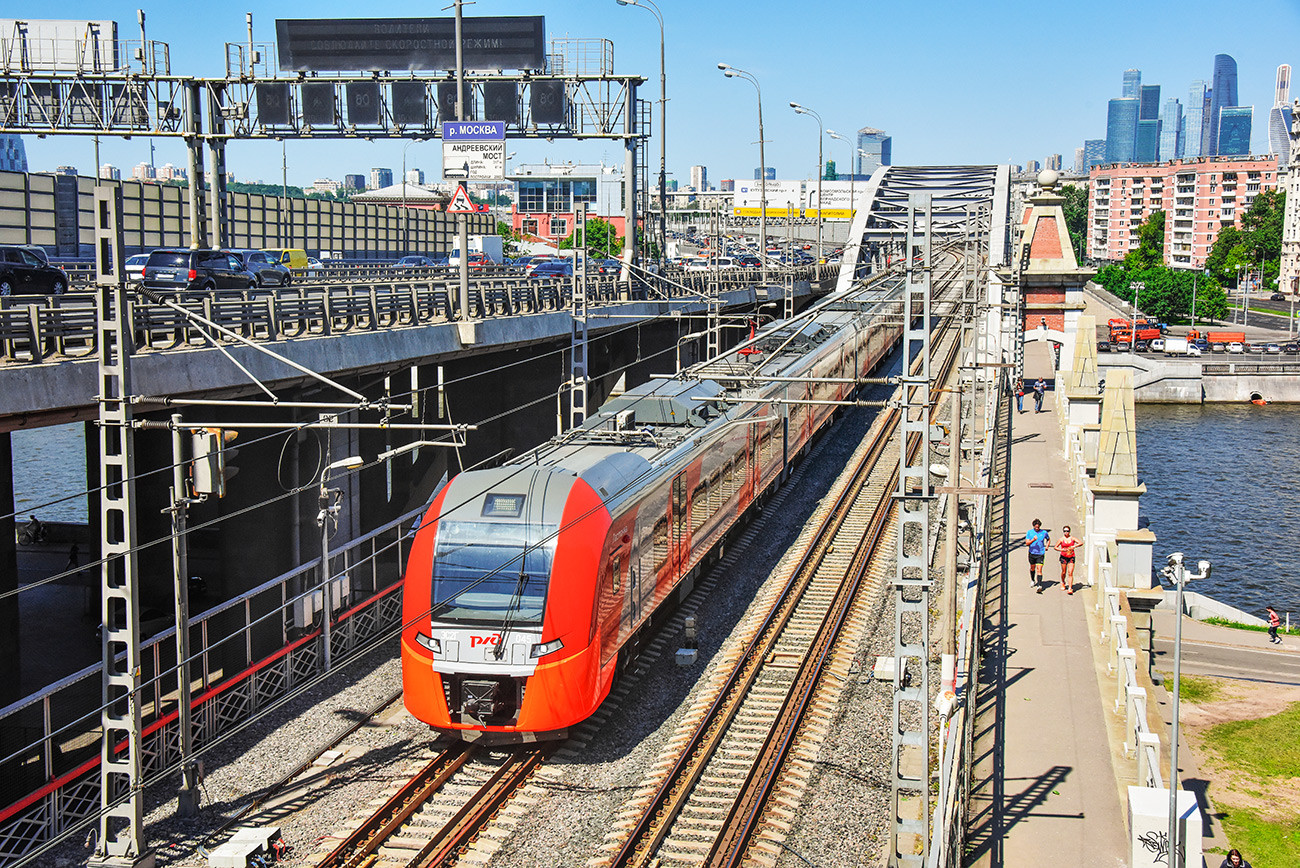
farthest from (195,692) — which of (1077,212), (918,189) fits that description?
(1077,212)

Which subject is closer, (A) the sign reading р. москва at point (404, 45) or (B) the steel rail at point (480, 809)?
(B) the steel rail at point (480, 809)

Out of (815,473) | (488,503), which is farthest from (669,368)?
(488,503)

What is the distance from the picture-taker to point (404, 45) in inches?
1299

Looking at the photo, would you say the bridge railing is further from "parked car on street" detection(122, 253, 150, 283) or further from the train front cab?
"parked car on street" detection(122, 253, 150, 283)

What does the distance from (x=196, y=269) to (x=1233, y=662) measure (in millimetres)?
25033

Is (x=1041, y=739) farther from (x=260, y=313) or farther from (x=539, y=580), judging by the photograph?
(x=260, y=313)

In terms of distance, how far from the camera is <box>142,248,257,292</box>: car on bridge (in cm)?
2500

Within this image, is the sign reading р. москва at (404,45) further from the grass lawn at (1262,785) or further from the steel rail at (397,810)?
the grass lawn at (1262,785)

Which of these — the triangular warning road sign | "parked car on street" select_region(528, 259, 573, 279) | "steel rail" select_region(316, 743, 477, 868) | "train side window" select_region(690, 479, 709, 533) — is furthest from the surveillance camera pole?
"parked car on street" select_region(528, 259, 573, 279)

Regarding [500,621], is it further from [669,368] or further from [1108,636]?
[669,368]

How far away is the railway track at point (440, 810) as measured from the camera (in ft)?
38.0

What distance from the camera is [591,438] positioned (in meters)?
18.6

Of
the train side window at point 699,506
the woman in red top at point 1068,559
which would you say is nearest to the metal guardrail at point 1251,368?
the woman in red top at point 1068,559

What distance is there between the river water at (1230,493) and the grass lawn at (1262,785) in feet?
45.3
